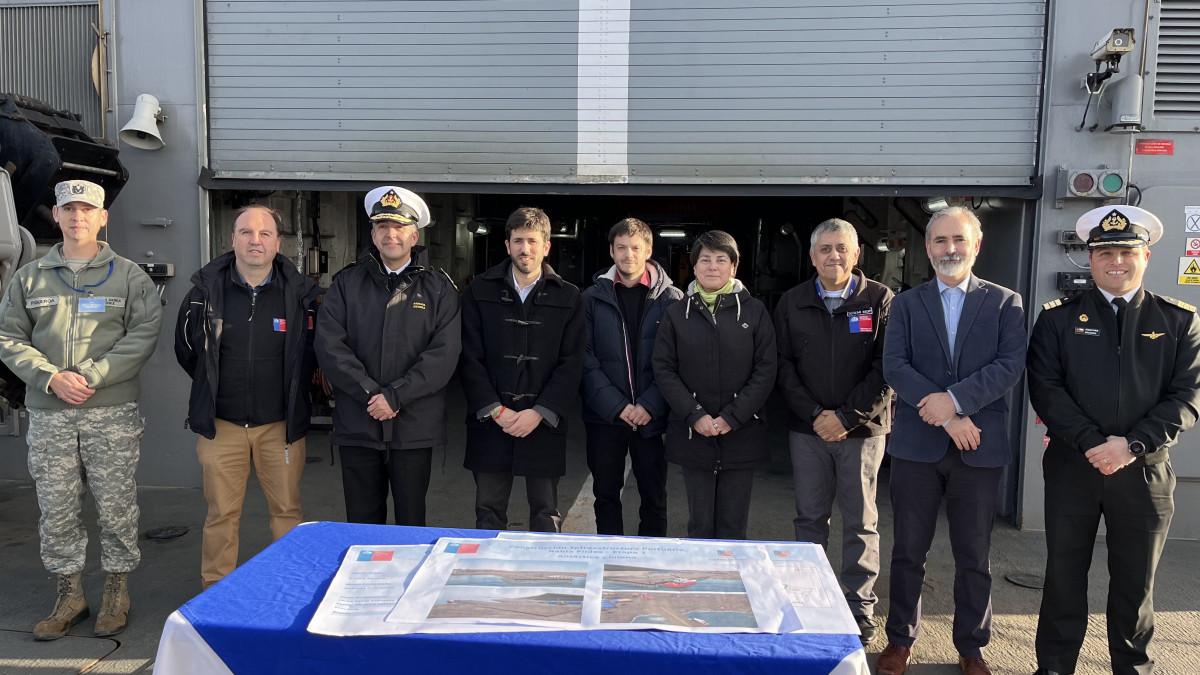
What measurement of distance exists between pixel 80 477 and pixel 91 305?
0.81m

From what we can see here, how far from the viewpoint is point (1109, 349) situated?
2.82m

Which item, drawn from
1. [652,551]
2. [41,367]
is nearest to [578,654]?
[652,551]

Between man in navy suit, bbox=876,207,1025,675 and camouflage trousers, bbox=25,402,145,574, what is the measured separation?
349 cm

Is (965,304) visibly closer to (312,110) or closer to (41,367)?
(41,367)

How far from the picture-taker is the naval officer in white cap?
108 inches

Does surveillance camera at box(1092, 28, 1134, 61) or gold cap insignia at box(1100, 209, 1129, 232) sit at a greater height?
surveillance camera at box(1092, 28, 1134, 61)

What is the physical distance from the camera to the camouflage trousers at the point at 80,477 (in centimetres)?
339

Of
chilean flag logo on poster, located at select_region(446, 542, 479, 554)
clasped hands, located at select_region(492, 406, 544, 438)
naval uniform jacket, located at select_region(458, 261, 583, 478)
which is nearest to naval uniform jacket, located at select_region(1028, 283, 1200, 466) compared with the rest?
naval uniform jacket, located at select_region(458, 261, 583, 478)

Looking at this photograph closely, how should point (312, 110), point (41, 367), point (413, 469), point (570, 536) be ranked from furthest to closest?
point (312, 110) → point (413, 469) → point (41, 367) → point (570, 536)

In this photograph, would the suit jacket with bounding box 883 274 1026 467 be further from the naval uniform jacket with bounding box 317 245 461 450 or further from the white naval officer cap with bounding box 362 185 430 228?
the white naval officer cap with bounding box 362 185 430 228

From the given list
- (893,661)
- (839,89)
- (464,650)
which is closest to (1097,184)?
(839,89)

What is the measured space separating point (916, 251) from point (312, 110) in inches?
248

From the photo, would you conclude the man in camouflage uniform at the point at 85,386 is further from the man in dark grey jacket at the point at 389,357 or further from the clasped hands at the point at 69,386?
the man in dark grey jacket at the point at 389,357

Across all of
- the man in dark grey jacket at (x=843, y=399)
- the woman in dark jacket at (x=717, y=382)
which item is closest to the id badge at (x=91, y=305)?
the woman in dark jacket at (x=717, y=382)
